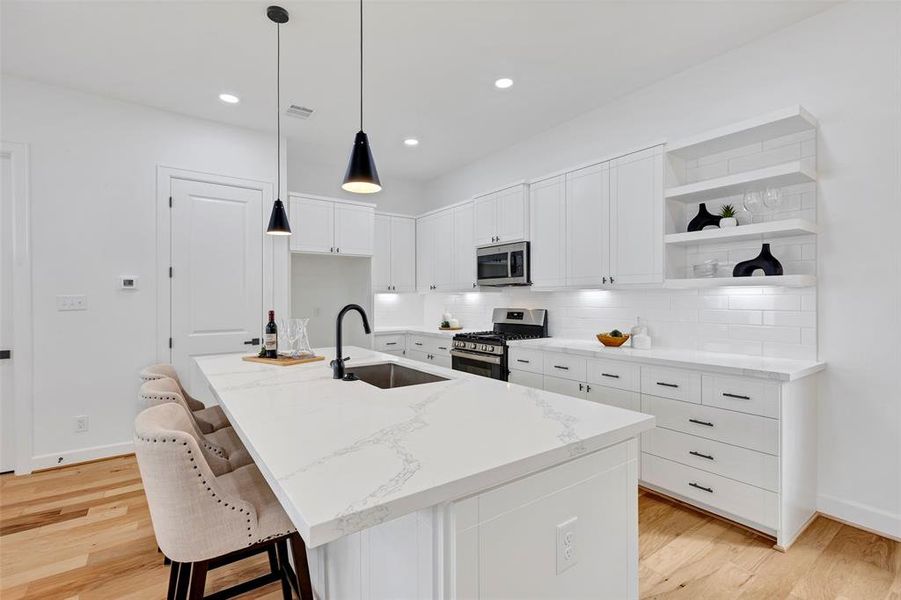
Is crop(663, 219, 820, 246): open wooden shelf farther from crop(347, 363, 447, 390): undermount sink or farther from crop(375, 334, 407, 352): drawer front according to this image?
crop(375, 334, 407, 352): drawer front

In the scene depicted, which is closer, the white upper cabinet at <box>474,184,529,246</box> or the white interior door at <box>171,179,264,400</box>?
the white interior door at <box>171,179,264,400</box>

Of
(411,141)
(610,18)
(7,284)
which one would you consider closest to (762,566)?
(610,18)

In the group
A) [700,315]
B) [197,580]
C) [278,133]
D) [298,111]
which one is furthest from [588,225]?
[197,580]

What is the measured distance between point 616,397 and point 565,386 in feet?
1.47

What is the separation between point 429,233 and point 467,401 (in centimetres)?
398

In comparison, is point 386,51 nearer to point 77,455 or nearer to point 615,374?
point 615,374

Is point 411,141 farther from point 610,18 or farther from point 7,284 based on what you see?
point 7,284

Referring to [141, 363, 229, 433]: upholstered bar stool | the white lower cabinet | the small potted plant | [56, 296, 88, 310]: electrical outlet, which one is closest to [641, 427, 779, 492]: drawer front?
the white lower cabinet

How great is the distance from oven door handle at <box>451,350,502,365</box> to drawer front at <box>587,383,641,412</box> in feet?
3.13

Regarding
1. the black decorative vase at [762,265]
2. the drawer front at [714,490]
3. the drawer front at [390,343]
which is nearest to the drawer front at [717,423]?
the drawer front at [714,490]

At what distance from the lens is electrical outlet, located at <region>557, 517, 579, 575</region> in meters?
1.18

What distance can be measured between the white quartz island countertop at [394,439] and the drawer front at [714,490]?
144cm

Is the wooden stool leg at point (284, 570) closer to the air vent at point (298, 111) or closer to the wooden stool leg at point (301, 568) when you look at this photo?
the wooden stool leg at point (301, 568)

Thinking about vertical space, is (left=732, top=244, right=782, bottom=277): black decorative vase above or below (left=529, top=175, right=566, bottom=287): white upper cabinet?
below
